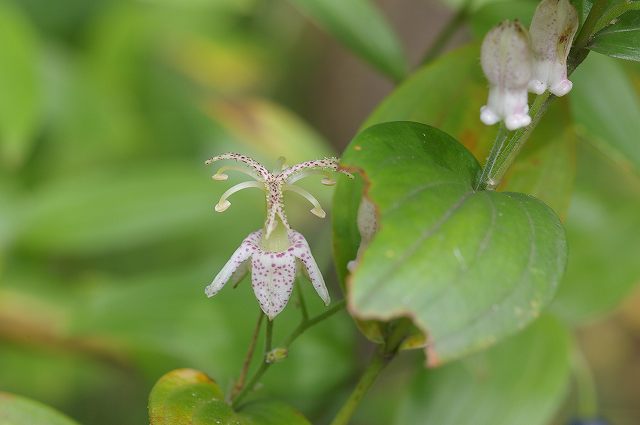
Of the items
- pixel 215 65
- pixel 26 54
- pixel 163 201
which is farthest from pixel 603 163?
pixel 215 65

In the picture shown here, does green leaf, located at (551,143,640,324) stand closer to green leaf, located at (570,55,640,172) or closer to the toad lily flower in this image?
green leaf, located at (570,55,640,172)

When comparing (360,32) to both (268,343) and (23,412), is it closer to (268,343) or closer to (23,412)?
(268,343)

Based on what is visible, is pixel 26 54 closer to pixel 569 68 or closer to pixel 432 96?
pixel 432 96

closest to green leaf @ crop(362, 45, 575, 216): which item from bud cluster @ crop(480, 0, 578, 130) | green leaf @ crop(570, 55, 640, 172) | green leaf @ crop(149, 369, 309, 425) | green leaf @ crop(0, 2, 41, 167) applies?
green leaf @ crop(570, 55, 640, 172)

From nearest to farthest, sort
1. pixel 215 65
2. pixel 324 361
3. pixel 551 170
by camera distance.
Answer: pixel 551 170 → pixel 324 361 → pixel 215 65

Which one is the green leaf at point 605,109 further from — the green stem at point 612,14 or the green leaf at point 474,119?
the green stem at point 612,14

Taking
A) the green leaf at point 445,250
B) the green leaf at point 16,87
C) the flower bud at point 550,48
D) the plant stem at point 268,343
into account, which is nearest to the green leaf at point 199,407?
the plant stem at point 268,343
